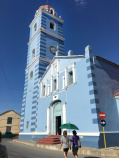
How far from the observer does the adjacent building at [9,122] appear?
124 feet

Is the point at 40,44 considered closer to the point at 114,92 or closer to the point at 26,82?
the point at 26,82

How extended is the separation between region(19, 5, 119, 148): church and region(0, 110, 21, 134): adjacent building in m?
18.7

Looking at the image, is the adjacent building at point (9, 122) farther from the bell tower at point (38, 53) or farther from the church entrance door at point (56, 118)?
the church entrance door at point (56, 118)

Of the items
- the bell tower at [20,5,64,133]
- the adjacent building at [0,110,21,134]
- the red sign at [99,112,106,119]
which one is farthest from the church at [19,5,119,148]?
the adjacent building at [0,110,21,134]

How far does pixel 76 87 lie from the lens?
14.0m

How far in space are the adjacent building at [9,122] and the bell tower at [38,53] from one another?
18483 mm

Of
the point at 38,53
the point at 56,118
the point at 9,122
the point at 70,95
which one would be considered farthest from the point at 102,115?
the point at 9,122

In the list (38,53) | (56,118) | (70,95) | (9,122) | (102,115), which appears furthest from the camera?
(9,122)

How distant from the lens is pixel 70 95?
1452 centimetres

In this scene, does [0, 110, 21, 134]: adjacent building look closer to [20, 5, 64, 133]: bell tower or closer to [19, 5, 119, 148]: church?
[20, 5, 64, 133]: bell tower

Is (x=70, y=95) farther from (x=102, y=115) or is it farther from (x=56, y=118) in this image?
(x=102, y=115)

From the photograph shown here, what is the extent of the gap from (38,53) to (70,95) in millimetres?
11402

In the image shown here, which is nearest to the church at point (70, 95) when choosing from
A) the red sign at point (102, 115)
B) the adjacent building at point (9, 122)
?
the red sign at point (102, 115)

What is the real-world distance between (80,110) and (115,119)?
10.7 ft
